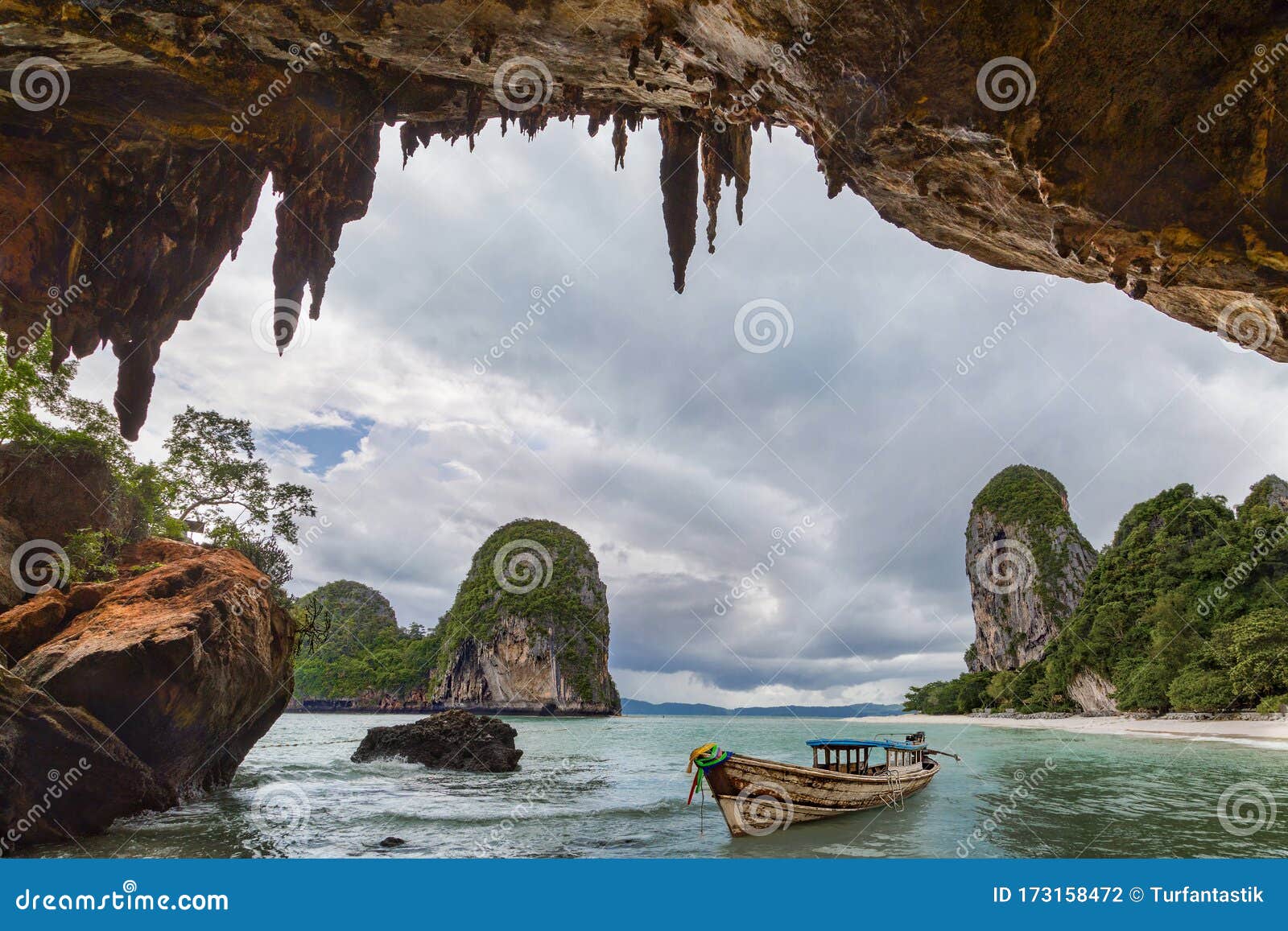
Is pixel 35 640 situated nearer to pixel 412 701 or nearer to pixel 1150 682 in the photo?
pixel 1150 682

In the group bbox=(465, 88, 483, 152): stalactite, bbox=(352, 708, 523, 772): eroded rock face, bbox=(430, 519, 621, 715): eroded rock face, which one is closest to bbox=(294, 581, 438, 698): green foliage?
bbox=(430, 519, 621, 715): eroded rock face

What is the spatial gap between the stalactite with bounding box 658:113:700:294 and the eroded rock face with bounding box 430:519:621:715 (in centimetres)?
6777

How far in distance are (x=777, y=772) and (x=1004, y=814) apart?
6681 mm

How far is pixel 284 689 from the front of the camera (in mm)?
14352

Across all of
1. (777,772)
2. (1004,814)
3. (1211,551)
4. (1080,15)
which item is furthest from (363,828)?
(1211,551)

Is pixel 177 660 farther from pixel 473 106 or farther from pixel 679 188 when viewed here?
pixel 679 188

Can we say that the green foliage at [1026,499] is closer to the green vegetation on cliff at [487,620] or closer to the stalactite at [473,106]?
the green vegetation on cliff at [487,620]

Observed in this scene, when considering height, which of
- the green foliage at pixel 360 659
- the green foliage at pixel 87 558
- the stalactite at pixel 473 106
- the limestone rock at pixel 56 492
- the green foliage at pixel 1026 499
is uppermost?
the green foliage at pixel 1026 499

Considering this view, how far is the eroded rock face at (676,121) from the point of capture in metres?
5.54

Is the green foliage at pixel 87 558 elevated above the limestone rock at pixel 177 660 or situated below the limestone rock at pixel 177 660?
above

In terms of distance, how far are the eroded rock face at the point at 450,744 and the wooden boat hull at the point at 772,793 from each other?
499 inches

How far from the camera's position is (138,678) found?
9.59 metres

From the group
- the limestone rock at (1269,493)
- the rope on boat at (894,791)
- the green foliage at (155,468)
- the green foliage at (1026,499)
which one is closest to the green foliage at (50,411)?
the green foliage at (155,468)

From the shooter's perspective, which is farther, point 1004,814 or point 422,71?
point 1004,814
